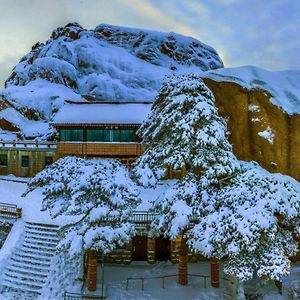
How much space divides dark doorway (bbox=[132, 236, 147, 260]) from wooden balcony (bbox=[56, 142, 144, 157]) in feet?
41.5

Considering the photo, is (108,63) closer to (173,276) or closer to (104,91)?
(104,91)

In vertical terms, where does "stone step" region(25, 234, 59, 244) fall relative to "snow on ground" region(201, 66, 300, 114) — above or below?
below

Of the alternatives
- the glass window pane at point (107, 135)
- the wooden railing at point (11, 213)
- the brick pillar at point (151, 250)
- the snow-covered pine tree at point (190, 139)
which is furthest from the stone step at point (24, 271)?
the glass window pane at point (107, 135)

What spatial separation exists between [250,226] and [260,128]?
15.2 metres

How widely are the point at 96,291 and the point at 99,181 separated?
6.89 m

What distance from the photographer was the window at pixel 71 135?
131 ft

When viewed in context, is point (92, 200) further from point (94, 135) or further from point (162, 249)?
point (94, 135)

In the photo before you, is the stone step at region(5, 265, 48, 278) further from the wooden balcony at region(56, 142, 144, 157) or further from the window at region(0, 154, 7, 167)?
the window at region(0, 154, 7, 167)

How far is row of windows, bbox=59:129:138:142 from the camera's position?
3903 centimetres

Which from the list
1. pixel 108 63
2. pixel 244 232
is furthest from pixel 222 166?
pixel 108 63

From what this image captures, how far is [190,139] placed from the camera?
22.1m

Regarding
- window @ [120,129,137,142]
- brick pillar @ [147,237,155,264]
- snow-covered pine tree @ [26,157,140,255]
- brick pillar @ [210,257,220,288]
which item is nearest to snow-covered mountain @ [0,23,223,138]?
window @ [120,129,137,142]

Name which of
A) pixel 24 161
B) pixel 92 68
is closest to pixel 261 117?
pixel 24 161

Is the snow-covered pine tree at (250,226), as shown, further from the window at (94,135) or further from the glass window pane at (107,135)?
the window at (94,135)
